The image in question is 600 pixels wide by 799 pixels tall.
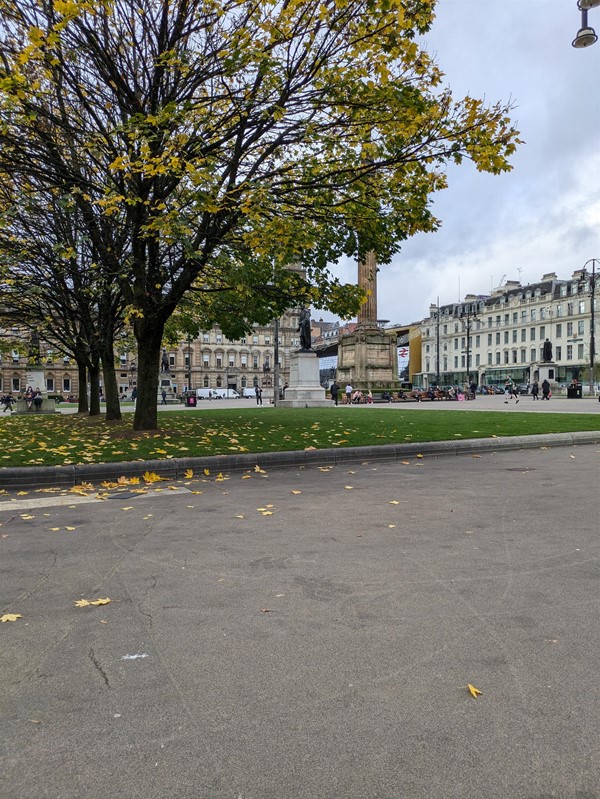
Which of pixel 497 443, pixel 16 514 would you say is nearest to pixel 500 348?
pixel 497 443

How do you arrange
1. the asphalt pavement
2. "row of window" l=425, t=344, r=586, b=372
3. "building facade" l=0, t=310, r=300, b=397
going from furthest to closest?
1. "building facade" l=0, t=310, r=300, b=397
2. "row of window" l=425, t=344, r=586, b=372
3. the asphalt pavement

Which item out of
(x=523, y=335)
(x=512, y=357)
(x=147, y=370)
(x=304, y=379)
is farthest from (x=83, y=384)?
(x=512, y=357)

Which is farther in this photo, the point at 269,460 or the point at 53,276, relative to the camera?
the point at 53,276

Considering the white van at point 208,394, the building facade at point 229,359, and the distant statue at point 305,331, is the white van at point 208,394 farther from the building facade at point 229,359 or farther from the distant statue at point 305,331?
the distant statue at point 305,331

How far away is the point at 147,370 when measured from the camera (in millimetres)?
14719

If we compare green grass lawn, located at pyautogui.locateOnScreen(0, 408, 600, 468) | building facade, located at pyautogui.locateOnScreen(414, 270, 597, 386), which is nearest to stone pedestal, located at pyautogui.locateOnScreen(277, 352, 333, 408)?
green grass lawn, located at pyautogui.locateOnScreen(0, 408, 600, 468)

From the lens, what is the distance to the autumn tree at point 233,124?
10.2m

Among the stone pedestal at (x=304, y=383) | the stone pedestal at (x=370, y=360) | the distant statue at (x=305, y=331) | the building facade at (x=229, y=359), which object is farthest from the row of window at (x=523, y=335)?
the stone pedestal at (x=304, y=383)

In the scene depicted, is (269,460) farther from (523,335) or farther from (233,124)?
(523,335)

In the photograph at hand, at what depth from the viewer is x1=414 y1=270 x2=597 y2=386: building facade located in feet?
299

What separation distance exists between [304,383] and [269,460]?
25837mm

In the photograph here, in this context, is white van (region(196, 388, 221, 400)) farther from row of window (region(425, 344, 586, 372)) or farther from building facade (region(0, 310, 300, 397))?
row of window (region(425, 344, 586, 372))

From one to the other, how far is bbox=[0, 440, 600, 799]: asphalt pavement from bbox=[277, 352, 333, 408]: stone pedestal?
2945cm

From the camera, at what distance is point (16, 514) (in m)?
7.22
